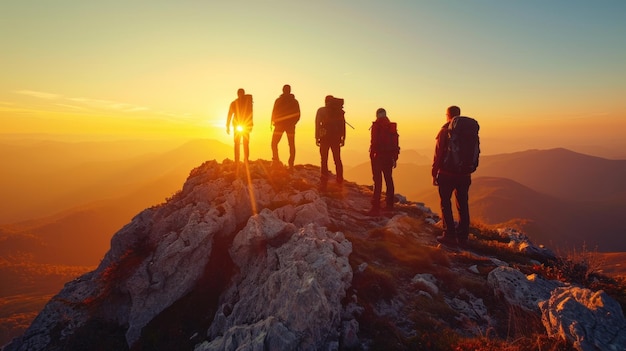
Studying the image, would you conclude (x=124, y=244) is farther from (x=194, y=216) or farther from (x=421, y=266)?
(x=421, y=266)

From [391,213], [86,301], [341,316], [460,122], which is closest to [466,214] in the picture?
[460,122]

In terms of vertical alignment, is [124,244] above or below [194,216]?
below

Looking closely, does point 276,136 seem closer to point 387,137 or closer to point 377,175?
point 377,175

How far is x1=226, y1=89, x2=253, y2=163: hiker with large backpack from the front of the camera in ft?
54.1

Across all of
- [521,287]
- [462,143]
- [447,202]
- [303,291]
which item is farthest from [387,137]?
[303,291]

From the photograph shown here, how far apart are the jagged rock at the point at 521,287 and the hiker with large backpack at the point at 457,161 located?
9.76ft

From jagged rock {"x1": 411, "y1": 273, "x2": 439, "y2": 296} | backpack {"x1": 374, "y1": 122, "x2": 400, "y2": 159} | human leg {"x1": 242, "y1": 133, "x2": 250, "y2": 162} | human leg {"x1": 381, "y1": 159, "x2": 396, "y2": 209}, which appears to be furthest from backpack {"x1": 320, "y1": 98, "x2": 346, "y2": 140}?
jagged rock {"x1": 411, "y1": 273, "x2": 439, "y2": 296}

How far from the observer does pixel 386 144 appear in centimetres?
1349

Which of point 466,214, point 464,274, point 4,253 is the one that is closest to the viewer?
point 464,274

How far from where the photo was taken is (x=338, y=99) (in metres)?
15.6

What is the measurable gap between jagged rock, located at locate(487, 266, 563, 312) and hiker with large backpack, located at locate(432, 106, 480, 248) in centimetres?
297

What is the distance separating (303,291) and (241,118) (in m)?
12.3

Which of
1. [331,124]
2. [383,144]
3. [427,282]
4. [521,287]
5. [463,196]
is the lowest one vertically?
[427,282]

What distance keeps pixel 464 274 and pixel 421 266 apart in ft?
4.39
